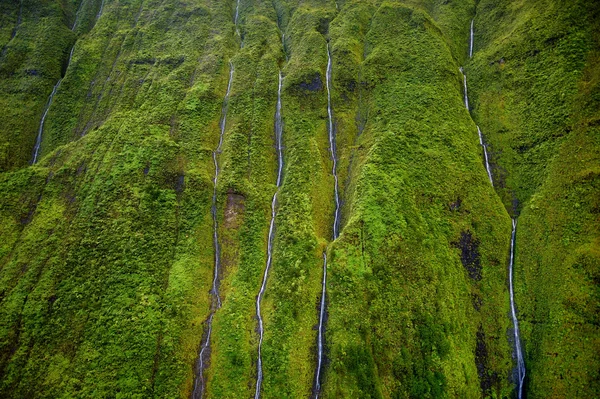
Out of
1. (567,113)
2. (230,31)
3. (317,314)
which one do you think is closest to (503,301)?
(317,314)

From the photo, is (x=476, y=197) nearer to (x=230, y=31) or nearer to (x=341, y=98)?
(x=341, y=98)

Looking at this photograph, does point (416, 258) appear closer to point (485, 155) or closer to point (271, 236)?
point (271, 236)

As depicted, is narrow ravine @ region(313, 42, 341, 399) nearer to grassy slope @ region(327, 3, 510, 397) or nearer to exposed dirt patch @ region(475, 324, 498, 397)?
grassy slope @ region(327, 3, 510, 397)

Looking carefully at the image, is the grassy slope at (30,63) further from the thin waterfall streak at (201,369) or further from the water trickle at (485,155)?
the water trickle at (485,155)

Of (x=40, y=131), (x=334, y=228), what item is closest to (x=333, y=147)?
(x=334, y=228)

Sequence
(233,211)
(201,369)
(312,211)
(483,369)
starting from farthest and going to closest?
(233,211) → (312,211) → (201,369) → (483,369)

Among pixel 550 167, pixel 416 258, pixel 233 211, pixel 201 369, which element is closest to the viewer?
pixel 201 369

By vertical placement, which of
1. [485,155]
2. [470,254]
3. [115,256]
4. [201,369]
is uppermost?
[485,155]
